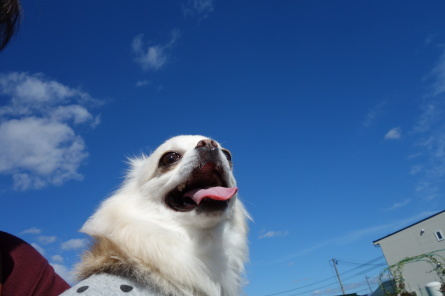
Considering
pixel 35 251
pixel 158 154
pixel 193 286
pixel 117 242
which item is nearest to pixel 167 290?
pixel 193 286

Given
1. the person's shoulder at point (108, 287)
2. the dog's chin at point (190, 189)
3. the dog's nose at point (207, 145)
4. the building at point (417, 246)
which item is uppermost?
the building at point (417, 246)

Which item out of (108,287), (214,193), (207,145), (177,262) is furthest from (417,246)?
(108,287)

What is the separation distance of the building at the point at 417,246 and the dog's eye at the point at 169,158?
32570 millimetres

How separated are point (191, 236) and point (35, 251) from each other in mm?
1325

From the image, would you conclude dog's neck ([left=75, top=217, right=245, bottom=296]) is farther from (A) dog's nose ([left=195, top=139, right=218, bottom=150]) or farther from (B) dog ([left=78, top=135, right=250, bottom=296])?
(A) dog's nose ([left=195, top=139, right=218, bottom=150])

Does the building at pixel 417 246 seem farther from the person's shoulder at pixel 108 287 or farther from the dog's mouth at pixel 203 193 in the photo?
the person's shoulder at pixel 108 287

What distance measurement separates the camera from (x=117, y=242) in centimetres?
262

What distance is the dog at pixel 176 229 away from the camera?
2496mm

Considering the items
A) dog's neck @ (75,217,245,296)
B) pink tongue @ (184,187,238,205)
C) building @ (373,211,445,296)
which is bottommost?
dog's neck @ (75,217,245,296)

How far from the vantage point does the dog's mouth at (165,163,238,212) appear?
2830 millimetres

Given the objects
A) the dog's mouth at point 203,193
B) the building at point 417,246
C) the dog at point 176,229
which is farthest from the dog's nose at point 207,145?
the building at point 417,246

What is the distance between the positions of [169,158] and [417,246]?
125 feet

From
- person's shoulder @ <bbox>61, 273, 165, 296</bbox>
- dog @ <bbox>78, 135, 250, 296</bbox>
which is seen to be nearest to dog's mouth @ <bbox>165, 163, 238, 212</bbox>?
dog @ <bbox>78, 135, 250, 296</bbox>

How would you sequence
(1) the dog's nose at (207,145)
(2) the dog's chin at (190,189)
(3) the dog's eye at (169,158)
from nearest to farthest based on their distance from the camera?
(2) the dog's chin at (190,189) → (1) the dog's nose at (207,145) → (3) the dog's eye at (169,158)
